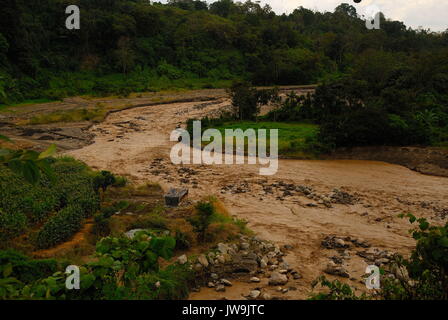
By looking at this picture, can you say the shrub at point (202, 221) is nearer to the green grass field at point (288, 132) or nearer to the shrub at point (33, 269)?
the shrub at point (33, 269)

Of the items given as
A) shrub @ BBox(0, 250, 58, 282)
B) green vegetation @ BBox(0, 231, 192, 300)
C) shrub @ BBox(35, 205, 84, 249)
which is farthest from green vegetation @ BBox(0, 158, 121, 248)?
green vegetation @ BBox(0, 231, 192, 300)

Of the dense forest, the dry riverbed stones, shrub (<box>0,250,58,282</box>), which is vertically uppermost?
the dense forest

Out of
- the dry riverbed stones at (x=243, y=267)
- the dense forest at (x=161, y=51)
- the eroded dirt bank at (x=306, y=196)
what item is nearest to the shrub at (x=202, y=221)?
the dry riverbed stones at (x=243, y=267)

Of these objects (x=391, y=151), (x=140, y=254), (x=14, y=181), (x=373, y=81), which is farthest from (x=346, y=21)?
(x=140, y=254)

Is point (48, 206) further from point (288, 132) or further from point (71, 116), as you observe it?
point (71, 116)

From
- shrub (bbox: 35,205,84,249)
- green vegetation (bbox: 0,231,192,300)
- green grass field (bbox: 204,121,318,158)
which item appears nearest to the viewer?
green vegetation (bbox: 0,231,192,300)

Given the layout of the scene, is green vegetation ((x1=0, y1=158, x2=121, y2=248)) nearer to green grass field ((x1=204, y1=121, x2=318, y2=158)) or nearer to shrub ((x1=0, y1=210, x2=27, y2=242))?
shrub ((x1=0, y1=210, x2=27, y2=242))

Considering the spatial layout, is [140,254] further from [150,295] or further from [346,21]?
[346,21]
